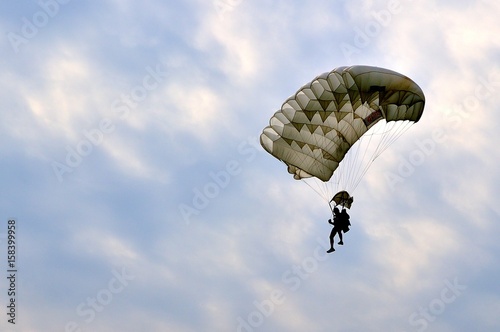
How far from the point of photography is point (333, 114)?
48.8 metres

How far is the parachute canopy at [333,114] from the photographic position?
47.4 metres

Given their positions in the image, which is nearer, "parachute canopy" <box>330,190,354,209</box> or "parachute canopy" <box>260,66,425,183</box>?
"parachute canopy" <box>260,66,425,183</box>

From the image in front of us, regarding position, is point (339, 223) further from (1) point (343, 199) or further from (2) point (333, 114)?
(2) point (333, 114)

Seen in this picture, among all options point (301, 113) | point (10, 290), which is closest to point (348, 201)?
point (301, 113)

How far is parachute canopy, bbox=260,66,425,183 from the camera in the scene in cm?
4738

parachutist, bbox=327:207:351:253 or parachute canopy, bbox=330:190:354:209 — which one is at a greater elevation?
parachute canopy, bbox=330:190:354:209

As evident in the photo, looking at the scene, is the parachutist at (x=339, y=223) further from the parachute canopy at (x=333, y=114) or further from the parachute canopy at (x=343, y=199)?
the parachute canopy at (x=333, y=114)

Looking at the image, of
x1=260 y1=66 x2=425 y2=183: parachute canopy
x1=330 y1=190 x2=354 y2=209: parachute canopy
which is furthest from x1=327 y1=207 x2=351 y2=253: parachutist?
x1=260 y1=66 x2=425 y2=183: parachute canopy

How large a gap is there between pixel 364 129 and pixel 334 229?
4729mm

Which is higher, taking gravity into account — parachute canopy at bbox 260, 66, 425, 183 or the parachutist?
parachute canopy at bbox 260, 66, 425, 183

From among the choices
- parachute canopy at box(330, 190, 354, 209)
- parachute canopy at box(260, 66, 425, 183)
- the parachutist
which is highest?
parachute canopy at box(260, 66, 425, 183)

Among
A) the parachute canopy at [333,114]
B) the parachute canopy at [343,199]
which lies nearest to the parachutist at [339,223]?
the parachute canopy at [343,199]

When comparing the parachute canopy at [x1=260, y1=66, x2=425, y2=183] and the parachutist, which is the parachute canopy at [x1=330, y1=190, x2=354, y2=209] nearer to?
the parachutist

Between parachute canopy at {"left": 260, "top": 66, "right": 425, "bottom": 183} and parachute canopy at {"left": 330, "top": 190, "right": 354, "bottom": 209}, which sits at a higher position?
parachute canopy at {"left": 260, "top": 66, "right": 425, "bottom": 183}
